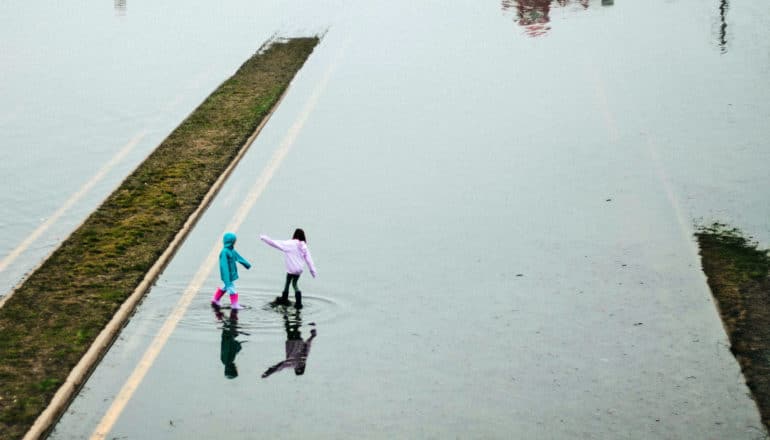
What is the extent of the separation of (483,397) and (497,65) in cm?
1901

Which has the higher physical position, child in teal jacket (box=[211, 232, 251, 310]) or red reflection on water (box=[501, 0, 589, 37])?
child in teal jacket (box=[211, 232, 251, 310])

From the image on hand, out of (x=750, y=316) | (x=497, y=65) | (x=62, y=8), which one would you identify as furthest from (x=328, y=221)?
(x=62, y=8)

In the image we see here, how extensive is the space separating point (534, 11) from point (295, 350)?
26459 millimetres

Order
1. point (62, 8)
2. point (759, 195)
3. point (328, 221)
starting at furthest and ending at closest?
point (62, 8), point (759, 195), point (328, 221)

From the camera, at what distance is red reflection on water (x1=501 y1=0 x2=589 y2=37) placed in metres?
35.5

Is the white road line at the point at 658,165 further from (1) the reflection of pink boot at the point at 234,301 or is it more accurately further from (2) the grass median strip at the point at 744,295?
(1) the reflection of pink boot at the point at 234,301

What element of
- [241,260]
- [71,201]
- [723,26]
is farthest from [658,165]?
[723,26]

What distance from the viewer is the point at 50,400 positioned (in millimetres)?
12406

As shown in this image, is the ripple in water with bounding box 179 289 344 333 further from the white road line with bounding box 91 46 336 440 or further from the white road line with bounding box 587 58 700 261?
the white road line with bounding box 587 58 700 261

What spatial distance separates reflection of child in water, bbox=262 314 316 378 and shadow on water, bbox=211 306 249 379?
16.2 inches

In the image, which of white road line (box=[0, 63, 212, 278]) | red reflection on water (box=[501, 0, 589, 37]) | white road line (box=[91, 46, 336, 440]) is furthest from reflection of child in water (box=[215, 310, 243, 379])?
red reflection on water (box=[501, 0, 589, 37])

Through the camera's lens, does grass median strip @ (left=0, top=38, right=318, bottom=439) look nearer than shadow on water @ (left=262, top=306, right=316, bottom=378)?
Yes

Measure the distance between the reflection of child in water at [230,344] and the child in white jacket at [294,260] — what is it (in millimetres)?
718

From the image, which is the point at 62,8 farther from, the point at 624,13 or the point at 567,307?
the point at 567,307
